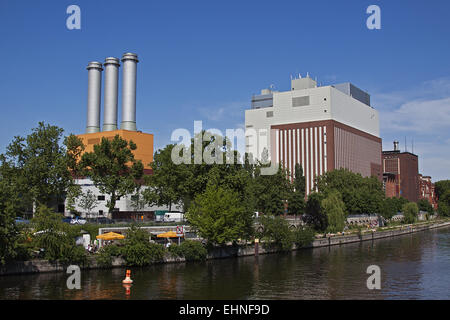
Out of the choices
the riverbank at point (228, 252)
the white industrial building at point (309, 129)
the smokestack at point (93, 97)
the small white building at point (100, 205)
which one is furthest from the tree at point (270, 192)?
the white industrial building at point (309, 129)

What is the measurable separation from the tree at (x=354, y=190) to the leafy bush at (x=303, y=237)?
35881mm

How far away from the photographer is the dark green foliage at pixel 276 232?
66.3 metres

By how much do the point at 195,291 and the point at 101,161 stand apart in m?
37.7

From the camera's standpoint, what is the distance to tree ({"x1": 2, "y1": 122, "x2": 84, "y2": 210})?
6425 centimetres

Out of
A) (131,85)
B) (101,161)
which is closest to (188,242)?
(101,161)

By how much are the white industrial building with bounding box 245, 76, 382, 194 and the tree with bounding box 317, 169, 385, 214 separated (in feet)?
92.2

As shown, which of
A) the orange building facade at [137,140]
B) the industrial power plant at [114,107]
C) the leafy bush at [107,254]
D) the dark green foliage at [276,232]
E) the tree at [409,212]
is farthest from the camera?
the tree at [409,212]

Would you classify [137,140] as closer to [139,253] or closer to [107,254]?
[139,253]

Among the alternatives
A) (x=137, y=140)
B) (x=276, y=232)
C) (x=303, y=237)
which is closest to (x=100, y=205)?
(x=137, y=140)

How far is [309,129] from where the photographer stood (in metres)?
164

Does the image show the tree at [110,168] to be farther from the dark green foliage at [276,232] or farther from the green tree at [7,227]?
the green tree at [7,227]

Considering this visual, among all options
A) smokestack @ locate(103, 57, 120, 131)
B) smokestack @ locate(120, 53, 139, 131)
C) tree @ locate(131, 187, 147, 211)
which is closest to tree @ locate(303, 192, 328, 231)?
tree @ locate(131, 187, 147, 211)

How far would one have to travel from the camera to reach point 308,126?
539 ft

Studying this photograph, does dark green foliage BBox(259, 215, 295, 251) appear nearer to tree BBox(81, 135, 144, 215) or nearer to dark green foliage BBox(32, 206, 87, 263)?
tree BBox(81, 135, 144, 215)
